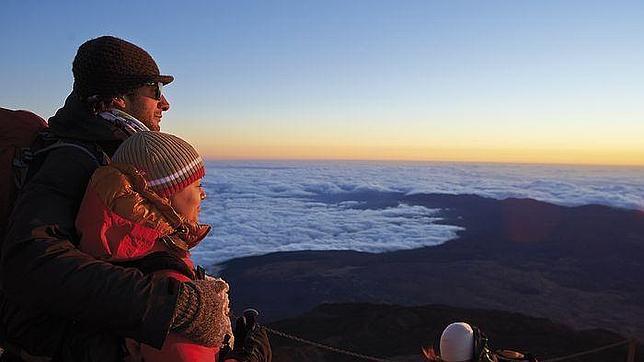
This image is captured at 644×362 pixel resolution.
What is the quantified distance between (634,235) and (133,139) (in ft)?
228

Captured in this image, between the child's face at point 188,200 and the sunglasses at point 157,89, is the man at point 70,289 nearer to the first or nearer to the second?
the child's face at point 188,200

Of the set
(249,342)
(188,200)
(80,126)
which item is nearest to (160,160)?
(188,200)

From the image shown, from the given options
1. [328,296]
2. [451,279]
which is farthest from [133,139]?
[451,279]

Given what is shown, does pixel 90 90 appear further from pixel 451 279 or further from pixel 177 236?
pixel 451 279

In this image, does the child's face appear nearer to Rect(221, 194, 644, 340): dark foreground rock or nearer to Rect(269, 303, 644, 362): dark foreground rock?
Rect(269, 303, 644, 362): dark foreground rock

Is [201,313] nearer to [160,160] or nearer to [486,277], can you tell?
[160,160]

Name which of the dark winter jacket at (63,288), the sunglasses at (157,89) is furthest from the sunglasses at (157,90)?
the dark winter jacket at (63,288)

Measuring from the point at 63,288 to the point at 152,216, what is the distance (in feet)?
0.90

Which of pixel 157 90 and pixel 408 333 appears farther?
pixel 408 333

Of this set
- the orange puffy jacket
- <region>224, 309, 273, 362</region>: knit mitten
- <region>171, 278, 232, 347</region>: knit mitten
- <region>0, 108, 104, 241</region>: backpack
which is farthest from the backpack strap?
<region>224, 309, 273, 362</region>: knit mitten

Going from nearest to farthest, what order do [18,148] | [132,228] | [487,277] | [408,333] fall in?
[132,228], [18,148], [408,333], [487,277]

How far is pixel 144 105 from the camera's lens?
181 cm

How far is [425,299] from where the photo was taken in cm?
3303

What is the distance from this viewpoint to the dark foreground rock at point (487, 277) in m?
31.9
